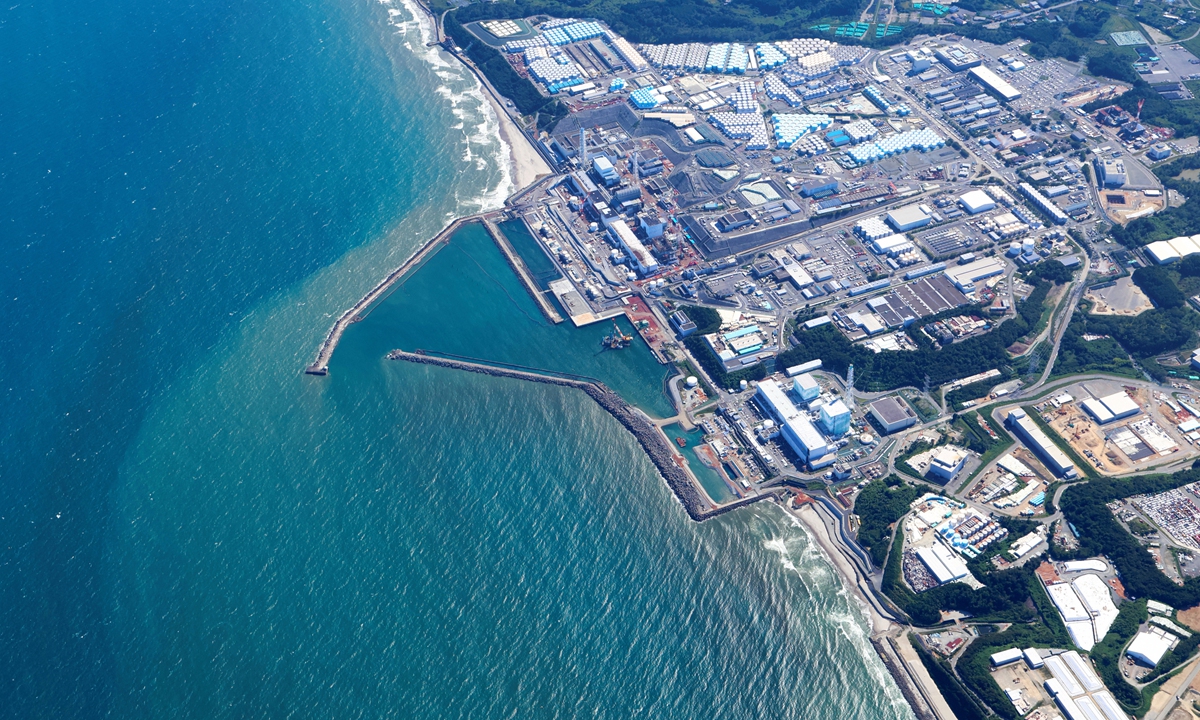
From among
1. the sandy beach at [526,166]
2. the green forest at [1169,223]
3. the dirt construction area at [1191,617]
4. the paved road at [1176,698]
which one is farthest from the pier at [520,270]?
the green forest at [1169,223]

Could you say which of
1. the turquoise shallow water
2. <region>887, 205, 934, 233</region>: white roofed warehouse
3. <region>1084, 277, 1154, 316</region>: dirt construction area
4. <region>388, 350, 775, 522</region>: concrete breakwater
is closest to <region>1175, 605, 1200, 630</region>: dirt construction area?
<region>388, 350, 775, 522</region>: concrete breakwater

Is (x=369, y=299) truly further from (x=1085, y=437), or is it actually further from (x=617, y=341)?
(x=1085, y=437)

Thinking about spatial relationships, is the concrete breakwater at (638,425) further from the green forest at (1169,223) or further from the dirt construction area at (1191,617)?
the green forest at (1169,223)

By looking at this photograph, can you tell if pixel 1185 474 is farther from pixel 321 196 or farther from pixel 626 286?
pixel 321 196

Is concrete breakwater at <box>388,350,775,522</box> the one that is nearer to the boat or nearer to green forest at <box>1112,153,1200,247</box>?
the boat

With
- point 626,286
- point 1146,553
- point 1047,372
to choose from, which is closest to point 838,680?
point 1146,553

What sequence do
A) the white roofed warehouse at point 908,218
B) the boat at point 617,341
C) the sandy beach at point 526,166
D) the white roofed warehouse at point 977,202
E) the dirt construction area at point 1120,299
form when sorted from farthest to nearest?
1. the sandy beach at point 526,166
2. the white roofed warehouse at point 977,202
3. the white roofed warehouse at point 908,218
4. the dirt construction area at point 1120,299
5. the boat at point 617,341
